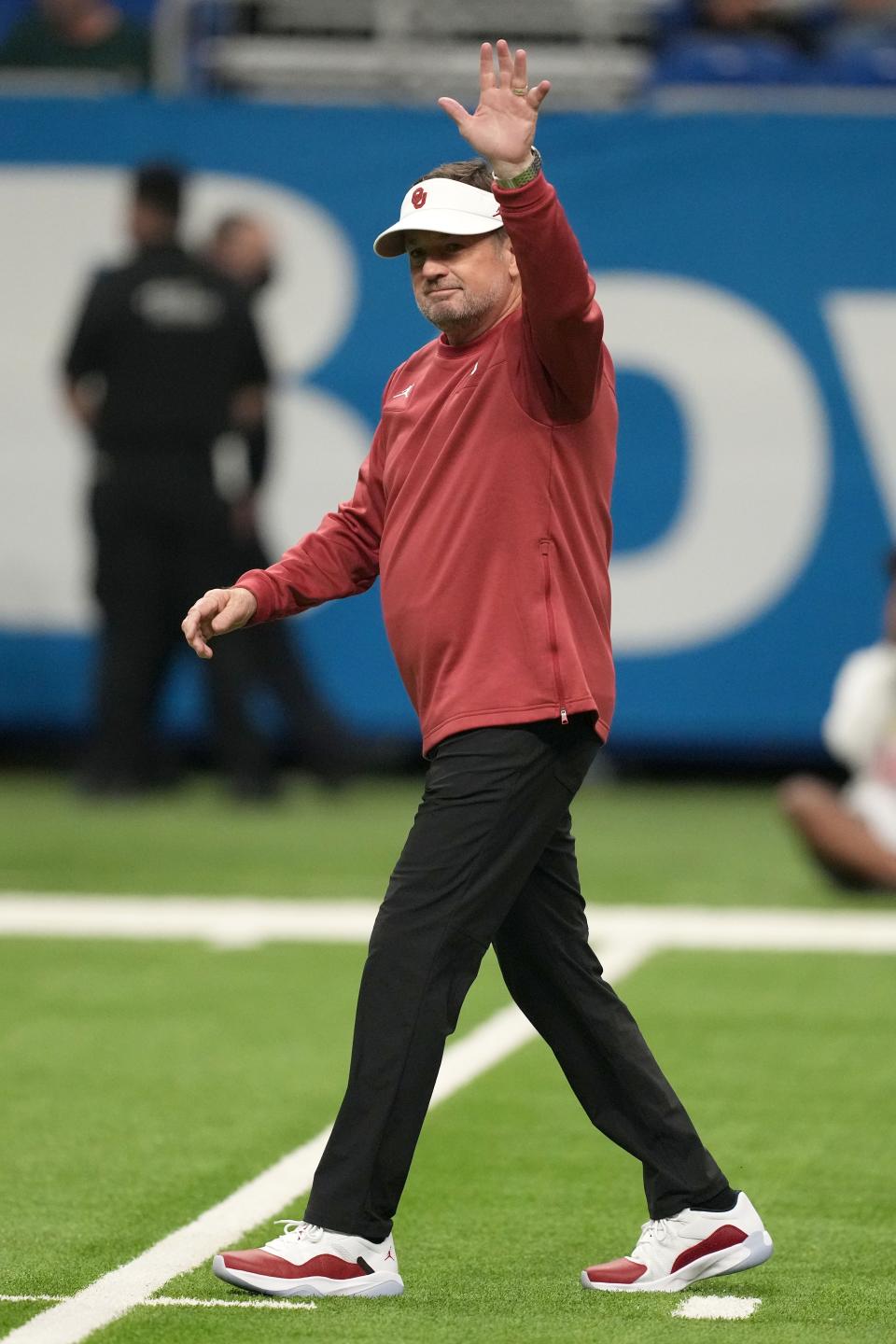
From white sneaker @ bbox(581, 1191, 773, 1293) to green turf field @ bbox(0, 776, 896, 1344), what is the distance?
0.17 feet

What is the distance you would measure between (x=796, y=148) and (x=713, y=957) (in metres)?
5.45

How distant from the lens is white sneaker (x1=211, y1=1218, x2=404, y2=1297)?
405 centimetres

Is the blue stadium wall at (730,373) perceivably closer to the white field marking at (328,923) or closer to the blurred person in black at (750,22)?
the blurred person in black at (750,22)

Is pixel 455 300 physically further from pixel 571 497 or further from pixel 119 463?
pixel 119 463

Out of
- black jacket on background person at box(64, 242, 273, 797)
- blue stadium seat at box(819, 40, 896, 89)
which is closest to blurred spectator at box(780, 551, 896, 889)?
black jacket on background person at box(64, 242, 273, 797)

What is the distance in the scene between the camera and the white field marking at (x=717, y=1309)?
4008mm

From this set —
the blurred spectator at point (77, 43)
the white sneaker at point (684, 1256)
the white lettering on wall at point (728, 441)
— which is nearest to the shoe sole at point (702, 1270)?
the white sneaker at point (684, 1256)

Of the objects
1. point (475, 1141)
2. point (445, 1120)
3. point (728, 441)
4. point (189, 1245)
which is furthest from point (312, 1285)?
point (728, 441)

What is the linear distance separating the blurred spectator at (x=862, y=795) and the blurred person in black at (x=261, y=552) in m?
3.64

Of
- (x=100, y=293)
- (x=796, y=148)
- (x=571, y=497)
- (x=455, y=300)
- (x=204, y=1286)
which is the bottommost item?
(x=204, y=1286)

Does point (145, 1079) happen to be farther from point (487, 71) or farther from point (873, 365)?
point (873, 365)

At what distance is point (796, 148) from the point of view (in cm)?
1160

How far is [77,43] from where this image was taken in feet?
42.1

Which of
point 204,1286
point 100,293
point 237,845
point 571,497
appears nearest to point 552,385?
point 571,497
